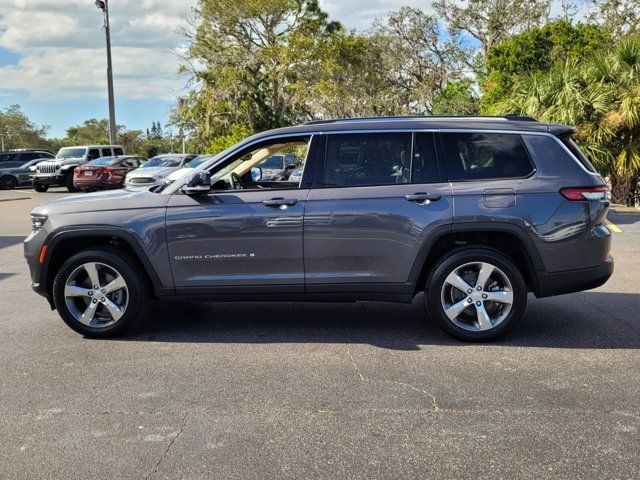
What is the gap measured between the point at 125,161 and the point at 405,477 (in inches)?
983

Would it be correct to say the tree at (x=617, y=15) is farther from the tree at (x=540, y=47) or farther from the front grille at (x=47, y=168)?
the front grille at (x=47, y=168)

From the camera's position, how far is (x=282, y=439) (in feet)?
12.1

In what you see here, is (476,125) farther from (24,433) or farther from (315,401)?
(24,433)

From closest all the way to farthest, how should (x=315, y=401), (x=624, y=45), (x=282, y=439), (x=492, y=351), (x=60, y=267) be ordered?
(x=282, y=439), (x=315, y=401), (x=492, y=351), (x=60, y=267), (x=624, y=45)

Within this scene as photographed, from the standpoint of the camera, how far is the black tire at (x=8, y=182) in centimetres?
3144

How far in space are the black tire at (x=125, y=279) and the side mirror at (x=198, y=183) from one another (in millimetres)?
855

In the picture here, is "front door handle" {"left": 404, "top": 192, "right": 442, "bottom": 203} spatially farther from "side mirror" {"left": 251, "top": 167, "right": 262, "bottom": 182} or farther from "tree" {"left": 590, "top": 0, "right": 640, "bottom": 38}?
"tree" {"left": 590, "top": 0, "right": 640, "bottom": 38}

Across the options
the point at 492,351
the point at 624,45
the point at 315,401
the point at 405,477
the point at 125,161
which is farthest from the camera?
the point at 125,161

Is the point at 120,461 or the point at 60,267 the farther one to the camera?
the point at 60,267

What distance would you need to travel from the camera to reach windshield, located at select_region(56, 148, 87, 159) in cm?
2905

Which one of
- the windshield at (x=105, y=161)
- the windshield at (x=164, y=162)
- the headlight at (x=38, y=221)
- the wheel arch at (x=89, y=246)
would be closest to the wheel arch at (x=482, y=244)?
the wheel arch at (x=89, y=246)

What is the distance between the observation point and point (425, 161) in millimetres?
5434

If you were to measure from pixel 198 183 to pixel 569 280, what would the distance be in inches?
126

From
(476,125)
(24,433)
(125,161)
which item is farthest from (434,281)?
(125,161)
